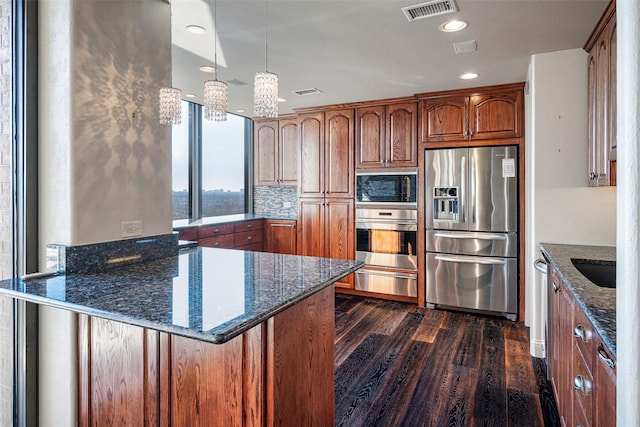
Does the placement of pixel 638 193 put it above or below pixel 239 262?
above

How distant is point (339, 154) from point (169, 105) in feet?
9.94

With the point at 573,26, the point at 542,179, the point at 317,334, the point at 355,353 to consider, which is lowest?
the point at 355,353

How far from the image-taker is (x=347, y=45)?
279 cm

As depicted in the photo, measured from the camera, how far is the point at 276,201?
5707mm

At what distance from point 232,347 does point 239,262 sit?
634mm

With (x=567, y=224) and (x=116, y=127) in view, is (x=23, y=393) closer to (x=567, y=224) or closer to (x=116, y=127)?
(x=116, y=127)

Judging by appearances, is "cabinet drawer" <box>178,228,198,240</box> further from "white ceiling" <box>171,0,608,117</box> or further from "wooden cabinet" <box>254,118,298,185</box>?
"wooden cabinet" <box>254,118,298,185</box>

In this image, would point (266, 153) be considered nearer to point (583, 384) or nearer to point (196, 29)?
point (196, 29)

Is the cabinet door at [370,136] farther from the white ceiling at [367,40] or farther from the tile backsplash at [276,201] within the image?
the tile backsplash at [276,201]

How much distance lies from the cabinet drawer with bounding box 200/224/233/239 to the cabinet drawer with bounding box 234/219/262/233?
5.2 inches

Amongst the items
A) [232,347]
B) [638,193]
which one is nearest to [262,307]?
[232,347]

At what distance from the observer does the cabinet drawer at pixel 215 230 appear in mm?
4133

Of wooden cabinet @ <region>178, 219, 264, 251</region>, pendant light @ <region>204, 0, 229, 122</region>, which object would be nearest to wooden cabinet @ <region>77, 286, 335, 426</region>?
pendant light @ <region>204, 0, 229, 122</region>

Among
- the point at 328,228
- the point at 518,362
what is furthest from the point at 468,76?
the point at 518,362
